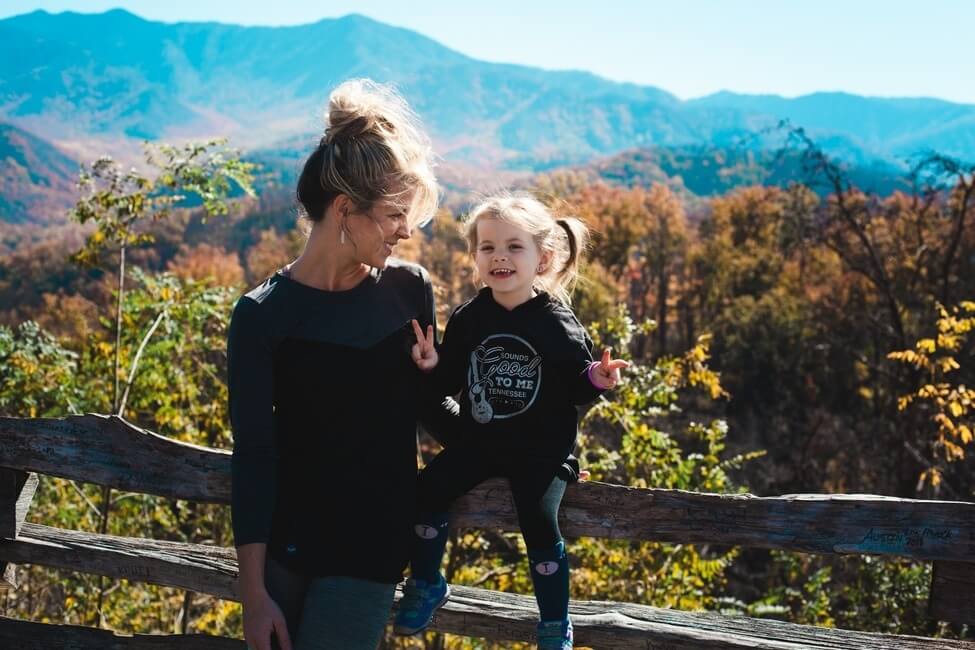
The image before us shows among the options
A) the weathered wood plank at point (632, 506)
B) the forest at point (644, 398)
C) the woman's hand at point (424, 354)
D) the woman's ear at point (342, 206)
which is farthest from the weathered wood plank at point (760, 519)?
the forest at point (644, 398)

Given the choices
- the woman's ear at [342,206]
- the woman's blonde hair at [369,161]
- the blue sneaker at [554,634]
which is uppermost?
the woman's blonde hair at [369,161]

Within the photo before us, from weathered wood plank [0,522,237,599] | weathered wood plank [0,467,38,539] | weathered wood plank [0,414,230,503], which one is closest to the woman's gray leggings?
weathered wood plank [0,414,230,503]

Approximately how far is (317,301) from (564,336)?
80 cm

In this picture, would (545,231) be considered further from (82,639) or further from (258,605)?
(82,639)

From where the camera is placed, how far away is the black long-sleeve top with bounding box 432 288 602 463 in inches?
94.6

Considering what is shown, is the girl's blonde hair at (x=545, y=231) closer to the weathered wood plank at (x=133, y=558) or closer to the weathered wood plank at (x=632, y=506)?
the weathered wood plank at (x=632, y=506)

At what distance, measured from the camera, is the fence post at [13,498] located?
2.89 metres

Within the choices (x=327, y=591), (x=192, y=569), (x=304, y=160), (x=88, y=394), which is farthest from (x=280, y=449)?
(x=88, y=394)

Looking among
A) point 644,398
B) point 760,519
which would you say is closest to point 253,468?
point 760,519

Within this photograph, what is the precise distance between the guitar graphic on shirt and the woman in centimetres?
35

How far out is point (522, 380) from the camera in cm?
241

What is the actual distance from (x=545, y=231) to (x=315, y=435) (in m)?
1.05

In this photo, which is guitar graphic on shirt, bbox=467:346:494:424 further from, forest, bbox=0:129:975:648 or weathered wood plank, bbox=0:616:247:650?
weathered wood plank, bbox=0:616:247:650

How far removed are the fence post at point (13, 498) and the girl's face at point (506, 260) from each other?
1.91m
